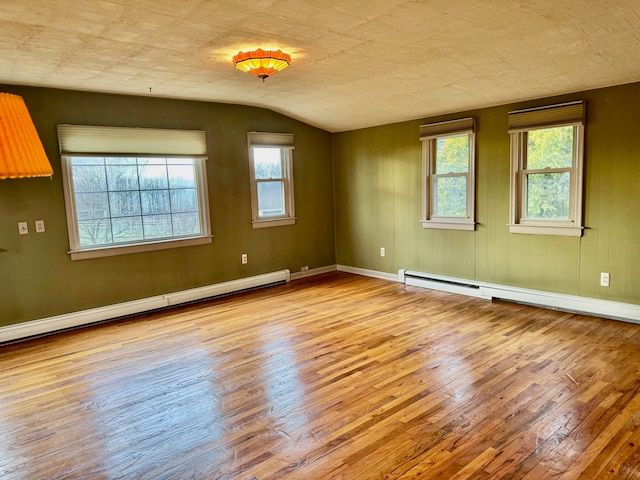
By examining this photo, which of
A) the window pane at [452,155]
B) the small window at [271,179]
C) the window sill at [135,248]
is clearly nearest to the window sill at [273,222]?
the small window at [271,179]

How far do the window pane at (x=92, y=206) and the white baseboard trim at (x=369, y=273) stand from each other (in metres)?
3.50

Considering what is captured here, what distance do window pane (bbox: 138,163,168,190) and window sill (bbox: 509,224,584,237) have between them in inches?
157

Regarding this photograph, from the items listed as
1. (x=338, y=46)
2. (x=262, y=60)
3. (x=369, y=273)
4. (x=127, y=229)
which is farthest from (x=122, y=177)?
(x=369, y=273)

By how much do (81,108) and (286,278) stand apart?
324cm

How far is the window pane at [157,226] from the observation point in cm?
498

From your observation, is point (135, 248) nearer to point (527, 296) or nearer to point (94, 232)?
point (94, 232)

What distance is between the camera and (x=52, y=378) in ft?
10.9

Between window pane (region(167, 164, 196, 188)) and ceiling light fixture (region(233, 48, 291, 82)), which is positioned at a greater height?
ceiling light fixture (region(233, 48, 291, 82))

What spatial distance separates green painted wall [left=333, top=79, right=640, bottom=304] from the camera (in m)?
4.00

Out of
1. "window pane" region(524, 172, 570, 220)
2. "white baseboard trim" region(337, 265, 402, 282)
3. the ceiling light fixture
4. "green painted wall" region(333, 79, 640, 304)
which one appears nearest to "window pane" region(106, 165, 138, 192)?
the ceiling light fixture

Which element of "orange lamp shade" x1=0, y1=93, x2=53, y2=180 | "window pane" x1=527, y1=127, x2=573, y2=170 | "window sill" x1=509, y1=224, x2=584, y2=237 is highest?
"window pane" x1=527, y1=127, x2=573, y2=170

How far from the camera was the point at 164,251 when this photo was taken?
16.7 ft

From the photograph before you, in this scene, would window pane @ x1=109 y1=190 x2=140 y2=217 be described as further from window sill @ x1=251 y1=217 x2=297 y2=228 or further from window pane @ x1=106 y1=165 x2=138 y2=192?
window sill @ x1=251 y1=217 x2=297 y2=228

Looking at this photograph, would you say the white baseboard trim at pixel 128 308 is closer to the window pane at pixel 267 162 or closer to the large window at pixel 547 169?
the window pane at pixel 267 162
